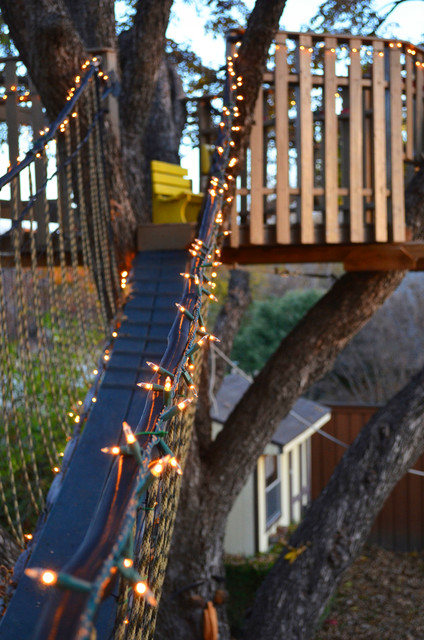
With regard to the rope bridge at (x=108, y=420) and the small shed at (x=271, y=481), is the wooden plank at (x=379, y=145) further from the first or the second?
the small shed at (x=271, y=481)

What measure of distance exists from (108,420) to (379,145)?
7.50 ft

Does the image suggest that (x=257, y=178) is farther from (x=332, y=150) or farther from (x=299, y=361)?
(x=299, y=361)

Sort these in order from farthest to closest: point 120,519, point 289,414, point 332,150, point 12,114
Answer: point 289,414, point 332,150, point 12,114, point 120,519

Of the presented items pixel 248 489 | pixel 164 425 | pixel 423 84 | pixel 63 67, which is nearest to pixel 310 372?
pixel 423 84

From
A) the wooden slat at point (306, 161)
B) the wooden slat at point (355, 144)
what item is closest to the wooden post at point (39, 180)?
the wooden slat at point (306, 161)

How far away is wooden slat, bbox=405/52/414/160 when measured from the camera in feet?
13.0

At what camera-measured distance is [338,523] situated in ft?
12.2

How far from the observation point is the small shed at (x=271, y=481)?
Result: 8.17 meters

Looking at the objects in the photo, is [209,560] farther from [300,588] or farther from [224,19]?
[224,19]

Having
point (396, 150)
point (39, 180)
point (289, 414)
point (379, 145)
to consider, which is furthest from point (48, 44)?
point (289, 414)

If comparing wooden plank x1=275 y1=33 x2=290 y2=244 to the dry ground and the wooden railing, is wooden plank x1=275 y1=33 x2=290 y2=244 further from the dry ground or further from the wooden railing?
the dry ground

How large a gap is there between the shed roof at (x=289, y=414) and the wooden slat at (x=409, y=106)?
443 cm

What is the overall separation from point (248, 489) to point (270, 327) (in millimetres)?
5857

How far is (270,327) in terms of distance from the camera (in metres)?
13.8
